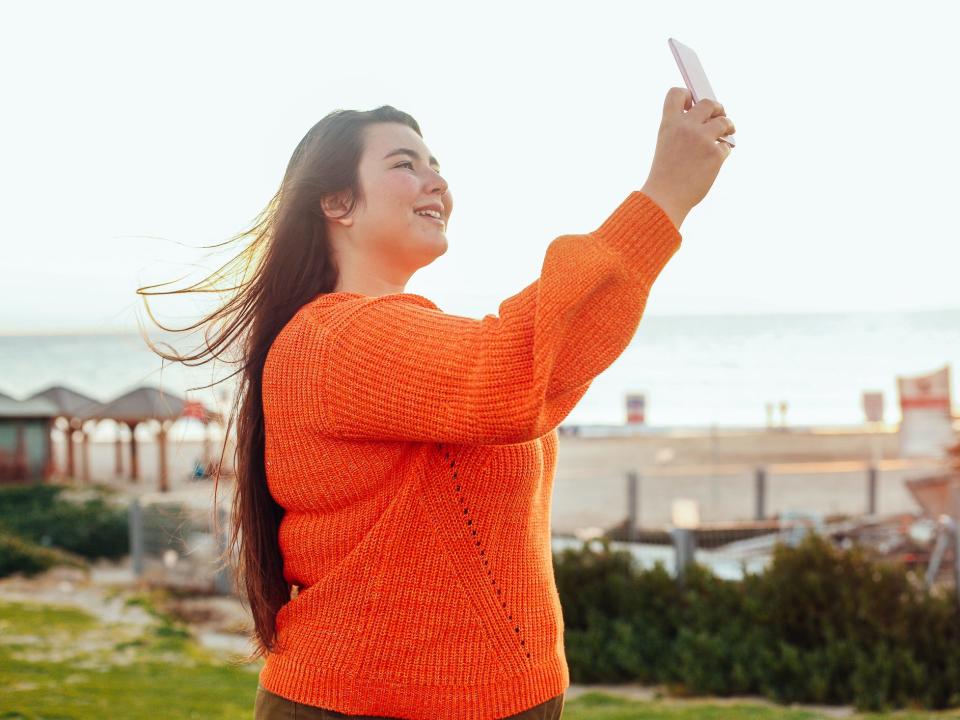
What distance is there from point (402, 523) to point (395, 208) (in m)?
0.51

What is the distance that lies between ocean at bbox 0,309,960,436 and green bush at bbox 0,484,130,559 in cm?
909

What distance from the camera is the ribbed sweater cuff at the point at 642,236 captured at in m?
1.23

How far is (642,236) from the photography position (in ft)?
4.07

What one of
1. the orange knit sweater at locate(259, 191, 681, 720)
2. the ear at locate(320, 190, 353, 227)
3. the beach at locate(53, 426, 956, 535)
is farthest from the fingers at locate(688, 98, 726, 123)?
the beach at locate(53, 426, 956, 535)

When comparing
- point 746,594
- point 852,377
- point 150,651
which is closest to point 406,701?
point 746,594

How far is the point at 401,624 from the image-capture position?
4.87 ft

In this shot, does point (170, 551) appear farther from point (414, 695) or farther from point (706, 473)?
point (414, 695)

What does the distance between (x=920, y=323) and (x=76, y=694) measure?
313 feet

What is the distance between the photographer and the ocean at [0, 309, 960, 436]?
45750 mm

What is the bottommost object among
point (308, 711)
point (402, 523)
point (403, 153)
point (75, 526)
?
point (75, 526)

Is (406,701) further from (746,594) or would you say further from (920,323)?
(920,323)

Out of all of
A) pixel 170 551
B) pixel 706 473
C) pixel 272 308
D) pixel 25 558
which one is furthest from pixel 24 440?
pixel 272 308

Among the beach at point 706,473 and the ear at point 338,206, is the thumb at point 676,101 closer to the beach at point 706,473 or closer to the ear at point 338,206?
the ear at point 338,206

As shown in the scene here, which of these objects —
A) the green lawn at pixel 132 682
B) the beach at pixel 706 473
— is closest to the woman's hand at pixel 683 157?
the beach at pixel 706 473
